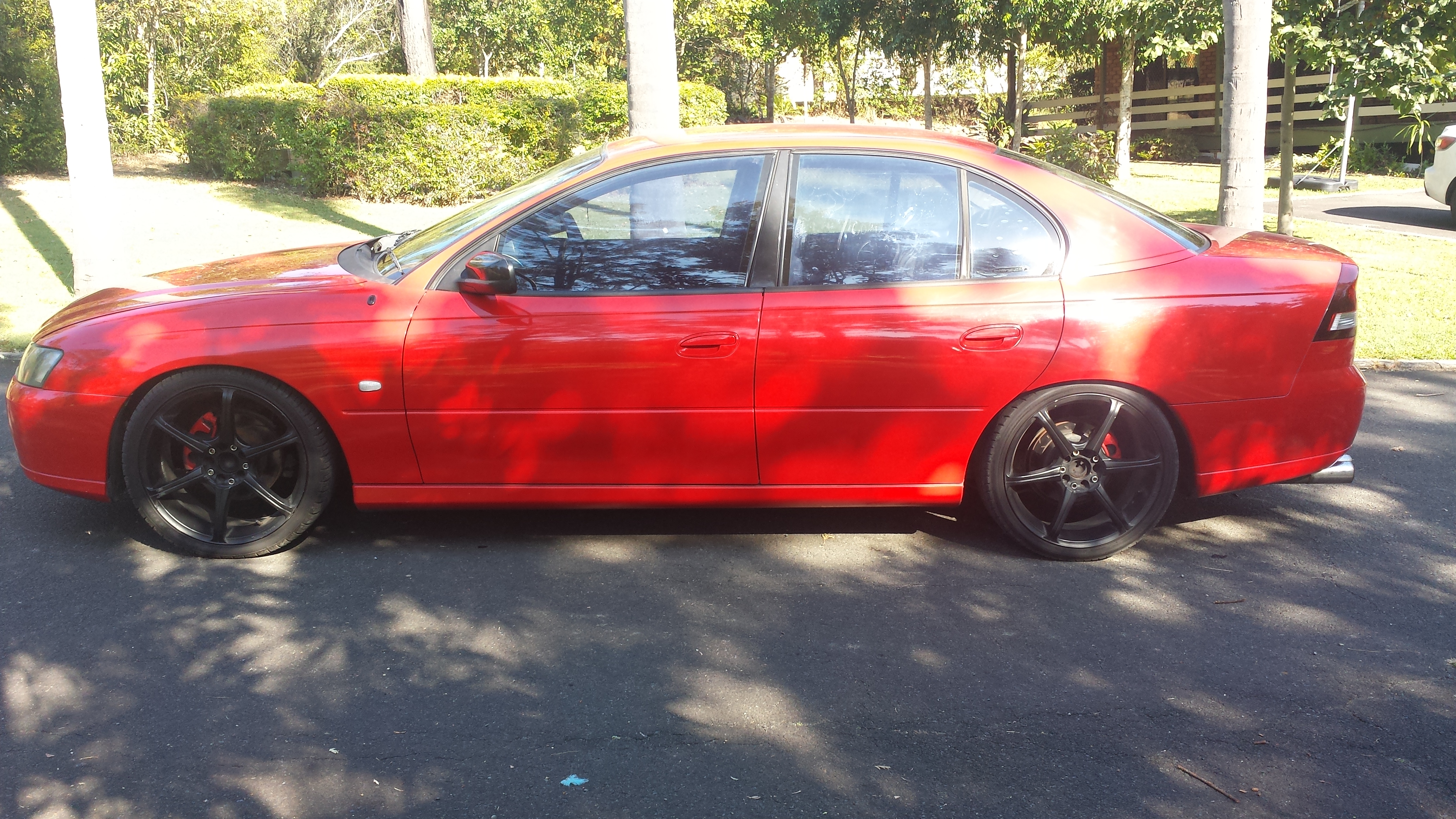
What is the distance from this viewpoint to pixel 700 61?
41.4 meters

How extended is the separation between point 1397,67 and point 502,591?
1008 centimetres

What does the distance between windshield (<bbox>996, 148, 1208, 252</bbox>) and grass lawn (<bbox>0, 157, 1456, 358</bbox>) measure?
377 cm

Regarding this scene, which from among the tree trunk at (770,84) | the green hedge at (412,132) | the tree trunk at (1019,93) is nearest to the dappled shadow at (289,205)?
the green hedge at (412,132)

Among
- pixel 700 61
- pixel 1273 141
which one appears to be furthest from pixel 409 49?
pixel 700 61

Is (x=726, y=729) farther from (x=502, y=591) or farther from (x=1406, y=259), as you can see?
(x=1406, y=259)

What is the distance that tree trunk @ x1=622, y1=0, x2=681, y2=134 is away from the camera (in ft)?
27.6

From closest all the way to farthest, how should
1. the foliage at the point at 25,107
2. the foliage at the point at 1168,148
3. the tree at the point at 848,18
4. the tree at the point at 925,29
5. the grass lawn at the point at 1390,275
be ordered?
the grass lawn at the point at 1390,275 → the foliage at the point at 25,107 → the tree at the point at 925,29 → the tree at the point at 848,18 → the foliage at the point at 1168,148

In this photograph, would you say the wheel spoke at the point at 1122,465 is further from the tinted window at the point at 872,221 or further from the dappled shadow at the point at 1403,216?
the dappled shadow at the point at 1403,216

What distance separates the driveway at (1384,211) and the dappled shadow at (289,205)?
37.0 ft

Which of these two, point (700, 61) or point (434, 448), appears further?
point (700, 61)

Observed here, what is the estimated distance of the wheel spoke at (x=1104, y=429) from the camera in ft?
14.0

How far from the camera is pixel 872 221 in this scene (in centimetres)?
427

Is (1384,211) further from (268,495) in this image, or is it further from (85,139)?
(268,495)

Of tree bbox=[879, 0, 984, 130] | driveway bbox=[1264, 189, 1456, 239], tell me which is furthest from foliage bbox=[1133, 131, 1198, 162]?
driveway bbox=[1264, 189, 1456, 239]
